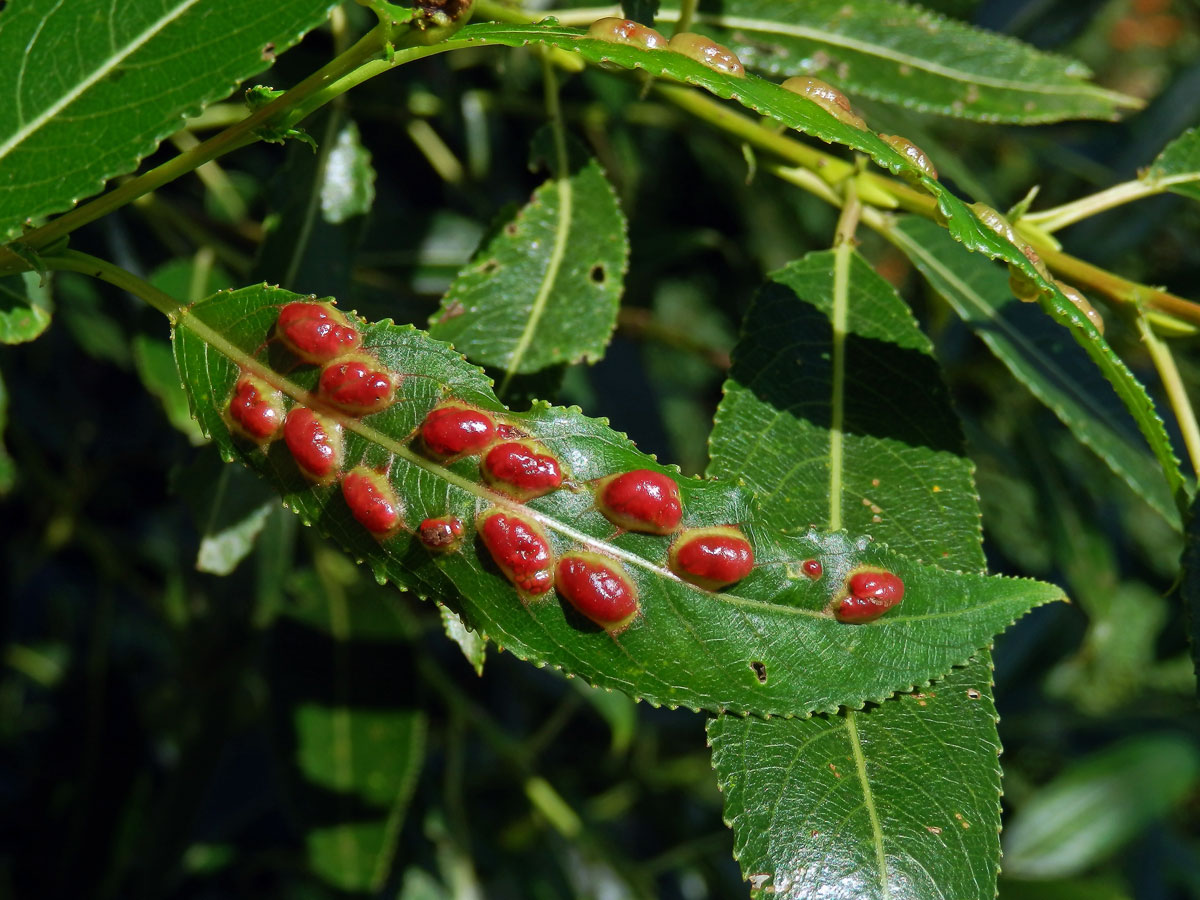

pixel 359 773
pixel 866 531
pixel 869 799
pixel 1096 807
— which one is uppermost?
pixel 866 531

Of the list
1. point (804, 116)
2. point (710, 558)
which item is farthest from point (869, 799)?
point (804, 116)

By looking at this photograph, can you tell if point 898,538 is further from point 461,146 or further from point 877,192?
point 461,146

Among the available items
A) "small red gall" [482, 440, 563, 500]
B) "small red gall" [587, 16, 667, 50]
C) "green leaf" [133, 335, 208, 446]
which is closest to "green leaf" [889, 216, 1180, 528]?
"small red gall" [587, 16, 667, 50]

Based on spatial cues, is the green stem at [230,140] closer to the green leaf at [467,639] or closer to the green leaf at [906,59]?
the green leaf at [467,639]

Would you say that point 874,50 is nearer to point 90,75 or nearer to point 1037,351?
point 1037,351

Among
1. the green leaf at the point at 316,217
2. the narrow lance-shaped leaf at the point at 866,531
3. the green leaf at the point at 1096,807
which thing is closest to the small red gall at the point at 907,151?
the narrow lance-shaped leaf at the point at 866,531

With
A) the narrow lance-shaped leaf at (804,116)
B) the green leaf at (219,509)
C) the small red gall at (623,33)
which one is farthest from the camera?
the green leaf at (219,509)
